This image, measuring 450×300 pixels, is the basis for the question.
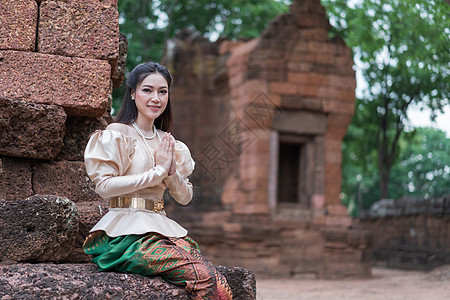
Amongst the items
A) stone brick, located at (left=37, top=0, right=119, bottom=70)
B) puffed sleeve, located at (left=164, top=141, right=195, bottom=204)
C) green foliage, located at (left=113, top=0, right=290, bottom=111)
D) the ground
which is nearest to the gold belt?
puffed sleeve, located at (left=164, top=141, right=195, bottom=204)

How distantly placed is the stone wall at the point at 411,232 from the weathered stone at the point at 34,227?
12055 mm

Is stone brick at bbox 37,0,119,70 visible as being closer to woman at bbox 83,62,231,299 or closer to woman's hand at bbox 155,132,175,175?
woman at bbox 83,62,231,299

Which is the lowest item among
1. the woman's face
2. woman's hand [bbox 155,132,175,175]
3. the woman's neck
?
woman's hand [bbox 155,132,175,175]

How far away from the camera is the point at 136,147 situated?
302cm

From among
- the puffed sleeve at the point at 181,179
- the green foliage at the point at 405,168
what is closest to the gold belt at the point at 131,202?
the puffed sleeve at the point at 181,179

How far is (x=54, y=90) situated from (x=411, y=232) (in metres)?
14.7

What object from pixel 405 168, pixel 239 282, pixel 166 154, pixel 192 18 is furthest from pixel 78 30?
pixel 405 168

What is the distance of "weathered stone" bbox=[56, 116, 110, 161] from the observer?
3607 mm

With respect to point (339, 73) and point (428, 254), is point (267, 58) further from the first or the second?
point (428, 254)

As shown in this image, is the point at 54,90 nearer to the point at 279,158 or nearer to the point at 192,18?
the point at 279,158

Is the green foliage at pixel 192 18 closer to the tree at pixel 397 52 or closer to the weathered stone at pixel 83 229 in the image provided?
the tree at pixel 397 52

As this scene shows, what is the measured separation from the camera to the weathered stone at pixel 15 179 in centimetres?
330

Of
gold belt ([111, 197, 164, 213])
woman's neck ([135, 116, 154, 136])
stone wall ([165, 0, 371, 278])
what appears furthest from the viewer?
stone wall ([165, 0, 371, 278])

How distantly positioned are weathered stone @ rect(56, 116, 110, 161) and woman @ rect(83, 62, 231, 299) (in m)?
0.55
